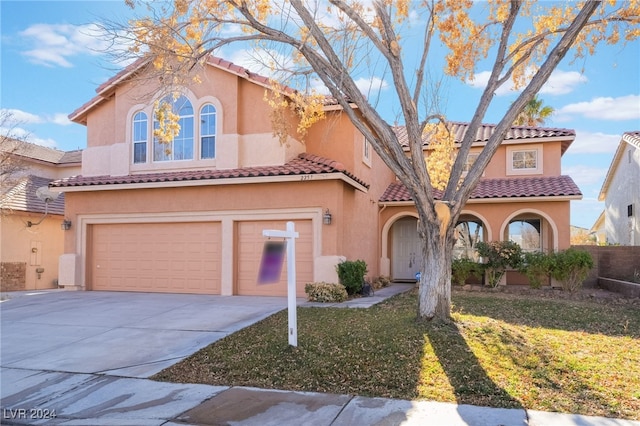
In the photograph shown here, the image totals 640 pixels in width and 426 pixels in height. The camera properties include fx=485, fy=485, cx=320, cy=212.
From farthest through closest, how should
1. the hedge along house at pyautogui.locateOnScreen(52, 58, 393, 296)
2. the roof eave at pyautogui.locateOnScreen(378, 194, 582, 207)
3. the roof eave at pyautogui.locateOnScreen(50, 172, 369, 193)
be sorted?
the roof eave at pyautogui.locateOnScreen(378, 194, 582, 207)
the hedge along house at pyautogui.locateOnScreen(52, 58, 393, 296)
the roof eave at pyautogui.locateOnScreen(50, 172, 369, 193)

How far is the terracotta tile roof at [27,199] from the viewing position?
1779cm

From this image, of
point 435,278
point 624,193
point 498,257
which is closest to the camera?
point 435,278

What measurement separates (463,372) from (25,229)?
61.5 feet

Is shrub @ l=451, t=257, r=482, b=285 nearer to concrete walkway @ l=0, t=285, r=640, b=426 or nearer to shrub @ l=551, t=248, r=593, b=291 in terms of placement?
shrub @ l=551, t=248, r=593, b=291

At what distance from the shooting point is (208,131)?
1528 centimetres

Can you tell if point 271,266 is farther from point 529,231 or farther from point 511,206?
point 529,231

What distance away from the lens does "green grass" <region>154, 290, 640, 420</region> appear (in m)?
5.68

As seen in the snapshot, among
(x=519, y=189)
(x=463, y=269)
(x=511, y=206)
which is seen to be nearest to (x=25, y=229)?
(x=463, y=269)

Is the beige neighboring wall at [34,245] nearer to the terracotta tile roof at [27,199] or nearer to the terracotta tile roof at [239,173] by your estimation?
the terracotta tile roof at [27,199]

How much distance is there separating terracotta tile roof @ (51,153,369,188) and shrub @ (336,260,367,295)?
252cm

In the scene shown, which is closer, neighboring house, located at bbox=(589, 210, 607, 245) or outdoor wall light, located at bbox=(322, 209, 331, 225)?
outdoor wall light, located at bbox=(322, 209, 331, 225)

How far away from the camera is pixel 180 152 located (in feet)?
51.4

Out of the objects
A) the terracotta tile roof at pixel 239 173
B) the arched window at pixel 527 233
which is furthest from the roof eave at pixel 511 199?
the terracotta tile roof at pixel 239 173

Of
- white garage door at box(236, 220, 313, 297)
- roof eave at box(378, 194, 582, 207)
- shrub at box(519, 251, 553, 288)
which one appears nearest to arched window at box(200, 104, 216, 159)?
white garage door at box(236, 220, 313, 297)
